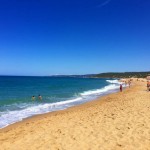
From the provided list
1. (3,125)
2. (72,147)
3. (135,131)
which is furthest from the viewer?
(3,125)

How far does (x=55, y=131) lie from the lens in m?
9.53

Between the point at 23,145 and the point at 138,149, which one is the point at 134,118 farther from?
the point at 23,145

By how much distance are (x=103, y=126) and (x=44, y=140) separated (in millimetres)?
2935

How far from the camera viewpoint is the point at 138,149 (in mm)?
6895

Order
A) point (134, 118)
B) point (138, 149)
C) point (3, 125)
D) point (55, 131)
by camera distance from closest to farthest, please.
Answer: point (138, 149) → point (55, 131) → point (134, 118) → point (3, 125)

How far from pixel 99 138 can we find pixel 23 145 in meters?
2.91

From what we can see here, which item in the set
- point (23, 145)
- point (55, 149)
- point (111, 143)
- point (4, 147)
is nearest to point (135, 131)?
point (111, 143)

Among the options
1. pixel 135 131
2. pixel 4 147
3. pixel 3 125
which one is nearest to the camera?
pixel 4 147

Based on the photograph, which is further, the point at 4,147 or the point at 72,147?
the point at 4,147

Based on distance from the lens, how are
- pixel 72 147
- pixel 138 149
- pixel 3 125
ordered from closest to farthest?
pixel 138 149
pixel 72 147
pixel 3 125

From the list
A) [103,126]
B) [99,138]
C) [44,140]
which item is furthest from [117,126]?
[44,140]

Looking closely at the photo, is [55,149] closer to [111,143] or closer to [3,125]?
[111,143]

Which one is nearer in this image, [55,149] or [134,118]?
[55,149]

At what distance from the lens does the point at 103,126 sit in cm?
973
